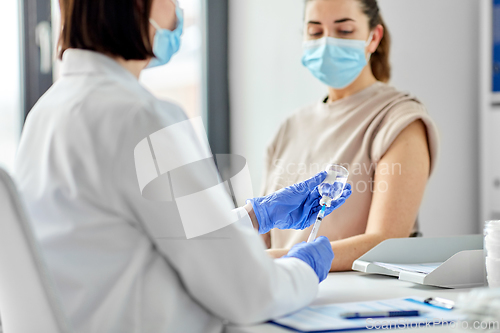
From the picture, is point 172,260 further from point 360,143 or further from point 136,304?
point 360,143

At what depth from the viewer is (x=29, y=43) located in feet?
7.02

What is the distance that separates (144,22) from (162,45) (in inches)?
6.4

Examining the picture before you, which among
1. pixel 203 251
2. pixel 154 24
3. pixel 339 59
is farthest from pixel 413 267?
pixel 339 59

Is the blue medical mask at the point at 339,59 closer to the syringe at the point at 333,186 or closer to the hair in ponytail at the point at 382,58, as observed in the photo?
the hair in ponytail at the point at 382,58

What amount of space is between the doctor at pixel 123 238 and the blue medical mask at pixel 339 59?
1.11m

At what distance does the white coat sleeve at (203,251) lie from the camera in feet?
2.15

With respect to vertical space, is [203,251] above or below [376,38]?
below

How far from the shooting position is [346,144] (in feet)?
5.24

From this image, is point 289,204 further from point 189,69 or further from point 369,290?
point 189,69

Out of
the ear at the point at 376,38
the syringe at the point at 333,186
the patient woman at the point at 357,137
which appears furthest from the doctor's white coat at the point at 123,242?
the ear at the point at 376,38

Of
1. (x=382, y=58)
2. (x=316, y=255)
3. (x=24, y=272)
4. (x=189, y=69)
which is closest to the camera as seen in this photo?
(x=24, y=272)

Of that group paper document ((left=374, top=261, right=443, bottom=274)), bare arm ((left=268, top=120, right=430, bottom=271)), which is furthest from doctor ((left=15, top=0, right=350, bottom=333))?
bare arm ((left=268, top=120, right=430, bottom=271))

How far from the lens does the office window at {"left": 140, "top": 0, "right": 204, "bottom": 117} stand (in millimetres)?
2627

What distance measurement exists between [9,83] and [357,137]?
1.51 meters
